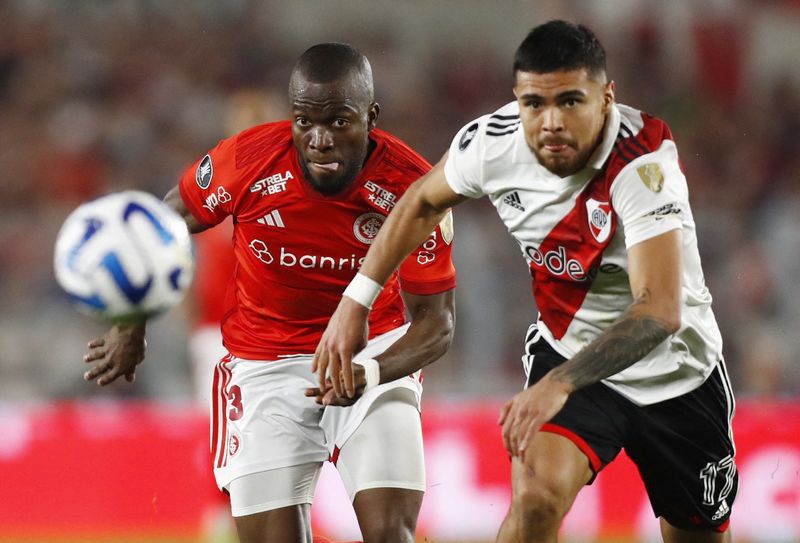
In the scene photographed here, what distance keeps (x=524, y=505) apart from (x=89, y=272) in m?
1.62

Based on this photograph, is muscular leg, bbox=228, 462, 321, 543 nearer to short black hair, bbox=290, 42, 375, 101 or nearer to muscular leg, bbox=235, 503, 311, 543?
muscular leg, bbox=235, 503, 311, 543

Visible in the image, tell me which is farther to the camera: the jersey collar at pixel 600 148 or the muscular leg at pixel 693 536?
the muscular leg at pixel 693 536

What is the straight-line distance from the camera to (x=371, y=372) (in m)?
4.28

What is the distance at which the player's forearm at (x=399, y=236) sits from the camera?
163 inches

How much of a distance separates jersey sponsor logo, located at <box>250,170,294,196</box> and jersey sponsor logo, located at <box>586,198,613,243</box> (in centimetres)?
116

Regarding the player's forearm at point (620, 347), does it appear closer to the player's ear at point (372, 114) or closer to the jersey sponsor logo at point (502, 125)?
the jersey sponsor logo at point (502, 125)

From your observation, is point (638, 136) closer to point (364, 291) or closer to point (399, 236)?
point (399, 236)

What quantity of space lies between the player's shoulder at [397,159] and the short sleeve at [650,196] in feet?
3.19

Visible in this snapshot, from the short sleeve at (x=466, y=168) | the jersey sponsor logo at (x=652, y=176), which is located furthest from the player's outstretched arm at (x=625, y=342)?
the short sleeve at (x=466, y=168)

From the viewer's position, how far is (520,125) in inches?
161

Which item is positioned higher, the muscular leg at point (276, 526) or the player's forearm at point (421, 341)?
the player's forearm at point (421, 341)

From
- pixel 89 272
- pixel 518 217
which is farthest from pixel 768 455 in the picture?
pixel 89 272

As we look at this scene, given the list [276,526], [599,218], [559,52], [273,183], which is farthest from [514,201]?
[276,526]

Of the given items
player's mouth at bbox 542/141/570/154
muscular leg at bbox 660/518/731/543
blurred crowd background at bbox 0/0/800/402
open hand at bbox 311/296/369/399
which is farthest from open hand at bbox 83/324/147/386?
blurred crowd background at bbox 0/0/800/402
